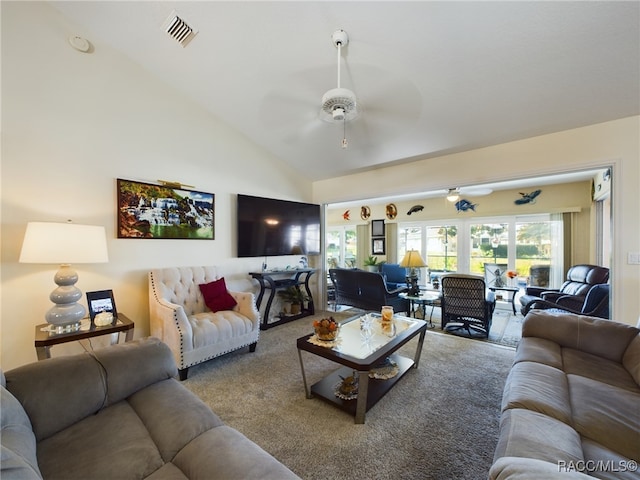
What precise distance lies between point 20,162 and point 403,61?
11.8ft

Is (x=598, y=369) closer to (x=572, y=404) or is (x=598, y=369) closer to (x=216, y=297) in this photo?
(x=572, y=404)

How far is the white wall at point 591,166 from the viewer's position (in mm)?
2635

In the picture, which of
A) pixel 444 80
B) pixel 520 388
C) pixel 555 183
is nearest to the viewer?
pixel 520 388

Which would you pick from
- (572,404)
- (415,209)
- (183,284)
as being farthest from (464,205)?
(183,284)

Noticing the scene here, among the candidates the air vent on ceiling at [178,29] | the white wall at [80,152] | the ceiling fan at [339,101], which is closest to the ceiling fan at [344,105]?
the ceiling fan at [339,101]

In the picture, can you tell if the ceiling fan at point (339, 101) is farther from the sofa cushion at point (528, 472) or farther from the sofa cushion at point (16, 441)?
the sofa cushion at point (16, 441)

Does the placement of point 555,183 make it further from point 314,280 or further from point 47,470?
point 47,470

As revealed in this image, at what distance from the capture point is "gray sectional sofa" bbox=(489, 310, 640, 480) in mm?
997

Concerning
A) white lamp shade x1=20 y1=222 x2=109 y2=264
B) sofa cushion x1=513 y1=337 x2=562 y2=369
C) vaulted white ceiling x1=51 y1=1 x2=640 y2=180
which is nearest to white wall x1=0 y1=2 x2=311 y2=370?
vaulted white ceiling x1=51 y1=1 x2=640 y2=180

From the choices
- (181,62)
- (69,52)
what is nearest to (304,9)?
(181,62)

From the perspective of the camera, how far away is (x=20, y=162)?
2.35m

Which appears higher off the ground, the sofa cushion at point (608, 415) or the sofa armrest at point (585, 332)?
the sofa armrest at point (585, 332)

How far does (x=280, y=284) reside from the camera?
428 centimetres

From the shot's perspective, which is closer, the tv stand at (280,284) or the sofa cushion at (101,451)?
the sofa cushion at (101,451)
